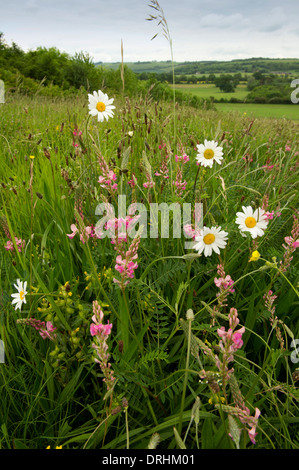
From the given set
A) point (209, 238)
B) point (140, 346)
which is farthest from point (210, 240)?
point (140, 346)

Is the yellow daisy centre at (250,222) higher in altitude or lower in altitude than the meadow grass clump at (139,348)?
higher

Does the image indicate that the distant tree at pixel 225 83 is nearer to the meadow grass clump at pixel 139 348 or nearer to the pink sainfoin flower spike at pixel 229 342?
the meadow grass clump at pixel 139 348

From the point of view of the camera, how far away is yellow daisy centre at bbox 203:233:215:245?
1.34 m

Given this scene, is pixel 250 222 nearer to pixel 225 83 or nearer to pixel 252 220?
pixel 252 220

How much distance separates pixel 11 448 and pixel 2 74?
23.8 m

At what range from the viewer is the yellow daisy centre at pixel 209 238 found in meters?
1.34

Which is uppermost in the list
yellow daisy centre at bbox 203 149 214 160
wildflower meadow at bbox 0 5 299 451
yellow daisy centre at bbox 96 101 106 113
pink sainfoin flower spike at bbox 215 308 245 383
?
→ yellow daisy centre at bbox 96 101 106 113

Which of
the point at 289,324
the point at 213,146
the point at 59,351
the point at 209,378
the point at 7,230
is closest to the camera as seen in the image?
the point at 209,378

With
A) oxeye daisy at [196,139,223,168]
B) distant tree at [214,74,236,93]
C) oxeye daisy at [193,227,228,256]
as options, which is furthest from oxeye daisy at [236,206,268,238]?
distant tree at [214,74,236,93]

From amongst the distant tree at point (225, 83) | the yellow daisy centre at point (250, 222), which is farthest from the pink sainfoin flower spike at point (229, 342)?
the distant tree at point (225, 83)

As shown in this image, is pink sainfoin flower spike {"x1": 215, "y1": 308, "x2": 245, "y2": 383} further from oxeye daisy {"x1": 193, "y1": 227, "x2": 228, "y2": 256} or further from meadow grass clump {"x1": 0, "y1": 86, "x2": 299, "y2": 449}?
oxeye daisy {"x1": 193, "y1": 227, "x2": 228, "y2": 256}

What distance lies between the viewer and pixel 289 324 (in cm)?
169
